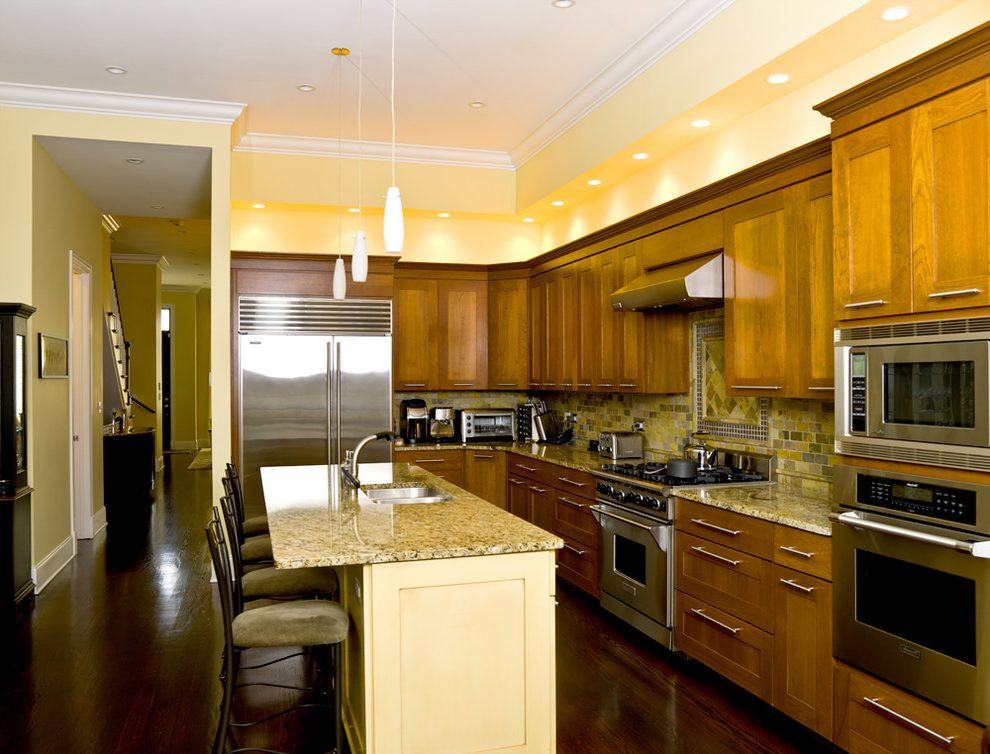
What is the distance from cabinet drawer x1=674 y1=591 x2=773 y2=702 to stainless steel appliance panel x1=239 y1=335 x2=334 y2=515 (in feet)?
10.8

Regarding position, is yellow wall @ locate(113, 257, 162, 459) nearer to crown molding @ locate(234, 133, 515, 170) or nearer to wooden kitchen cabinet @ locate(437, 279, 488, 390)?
crown molding @ locate(234, 133, 515, 170)

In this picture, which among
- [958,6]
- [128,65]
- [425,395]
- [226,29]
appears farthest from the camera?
[425,395]

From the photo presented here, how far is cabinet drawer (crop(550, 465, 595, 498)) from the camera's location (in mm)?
5055

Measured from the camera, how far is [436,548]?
2615 mm

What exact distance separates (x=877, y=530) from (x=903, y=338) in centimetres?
67

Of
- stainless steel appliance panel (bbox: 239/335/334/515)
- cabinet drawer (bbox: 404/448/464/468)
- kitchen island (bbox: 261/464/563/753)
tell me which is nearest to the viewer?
kitchen island (bbox: 261/464/563/753)

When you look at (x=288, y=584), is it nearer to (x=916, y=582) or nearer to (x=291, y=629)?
(x=291, y=629)

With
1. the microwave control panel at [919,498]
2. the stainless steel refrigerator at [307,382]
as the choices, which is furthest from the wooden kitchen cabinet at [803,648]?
the stainless steel refrigerator at [307,382]

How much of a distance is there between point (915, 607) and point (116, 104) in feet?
17.4

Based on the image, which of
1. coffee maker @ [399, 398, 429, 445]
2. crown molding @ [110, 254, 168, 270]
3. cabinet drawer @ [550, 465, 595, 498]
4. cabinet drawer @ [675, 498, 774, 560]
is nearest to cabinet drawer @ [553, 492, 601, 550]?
cabinet drawer @ [550, 465, 595, 498]

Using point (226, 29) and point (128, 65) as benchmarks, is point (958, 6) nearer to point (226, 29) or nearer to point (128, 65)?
point (226, 29)

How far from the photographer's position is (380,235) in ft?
23.0

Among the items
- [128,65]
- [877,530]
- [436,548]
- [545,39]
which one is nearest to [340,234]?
[128,65]

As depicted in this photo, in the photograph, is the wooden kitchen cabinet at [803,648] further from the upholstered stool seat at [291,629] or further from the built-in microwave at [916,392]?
the upholstered stool seat at [291,629]
